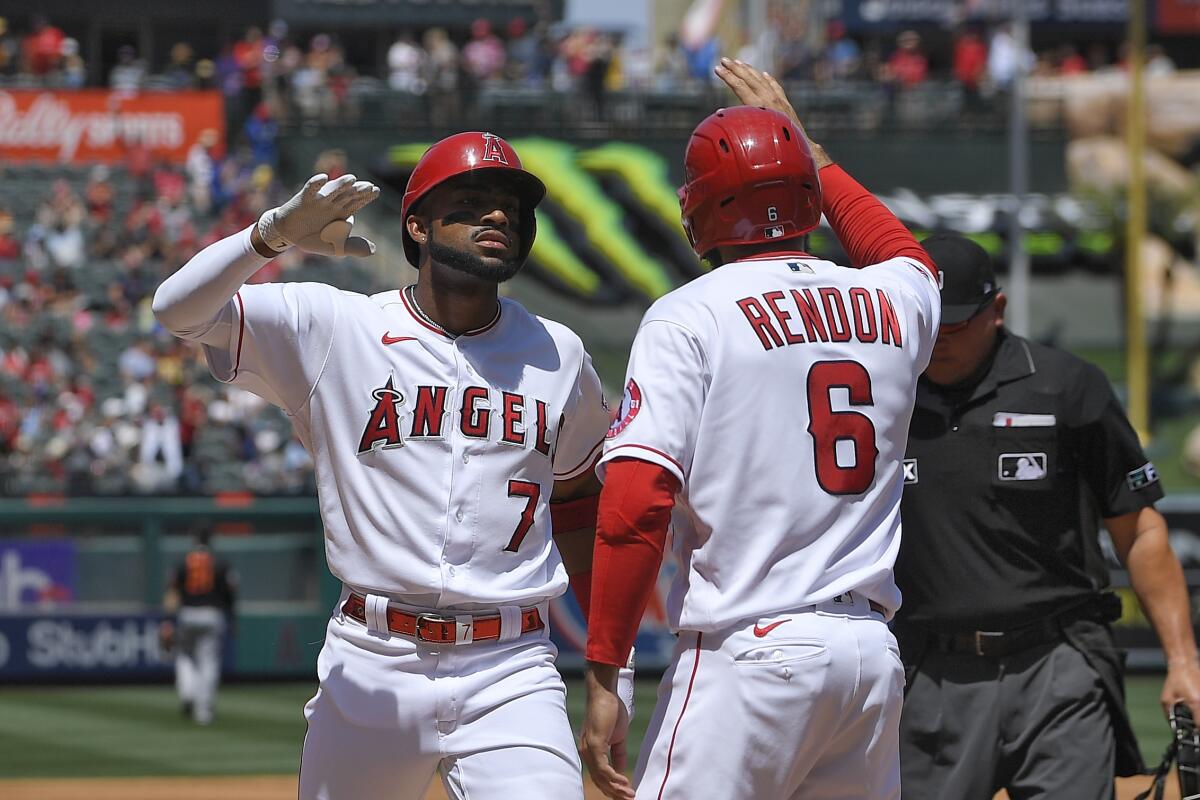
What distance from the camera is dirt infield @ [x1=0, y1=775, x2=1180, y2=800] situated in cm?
1001

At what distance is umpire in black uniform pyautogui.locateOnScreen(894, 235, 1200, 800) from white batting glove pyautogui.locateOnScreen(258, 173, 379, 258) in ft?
5.54

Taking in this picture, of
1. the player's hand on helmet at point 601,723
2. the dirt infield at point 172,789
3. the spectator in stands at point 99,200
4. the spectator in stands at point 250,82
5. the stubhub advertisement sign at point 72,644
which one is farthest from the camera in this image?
the spectator in stands at point 250,82

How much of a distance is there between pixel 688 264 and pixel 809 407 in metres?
24.3

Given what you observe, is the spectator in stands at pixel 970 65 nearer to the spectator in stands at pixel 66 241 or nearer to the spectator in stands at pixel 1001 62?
the spectator in stands at pixel 1001 62

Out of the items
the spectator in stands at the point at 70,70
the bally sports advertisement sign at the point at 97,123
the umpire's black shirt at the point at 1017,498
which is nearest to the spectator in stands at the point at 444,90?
the bally sports advertisement sign at the point at 97,123

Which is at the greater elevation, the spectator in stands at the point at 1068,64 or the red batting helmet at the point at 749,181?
the red batting helmet at the point at 749,181

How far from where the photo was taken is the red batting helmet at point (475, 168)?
426 centimetres

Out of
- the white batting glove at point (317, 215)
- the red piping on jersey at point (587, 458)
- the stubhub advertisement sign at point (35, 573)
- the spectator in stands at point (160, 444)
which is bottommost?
the stubhub advertisement sign at point (35, 573)

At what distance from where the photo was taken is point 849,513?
11.9ft

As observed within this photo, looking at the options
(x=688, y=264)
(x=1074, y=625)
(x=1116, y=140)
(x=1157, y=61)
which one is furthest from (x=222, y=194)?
(x=1074, y=625)

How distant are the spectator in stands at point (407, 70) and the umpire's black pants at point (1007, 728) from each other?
23795 millimetres

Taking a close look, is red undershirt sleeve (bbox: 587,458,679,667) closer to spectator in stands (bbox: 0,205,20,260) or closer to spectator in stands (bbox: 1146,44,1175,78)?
spectator in stands (bbox: 0,205,20,260)

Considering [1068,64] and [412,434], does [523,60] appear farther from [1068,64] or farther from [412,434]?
[412,434]

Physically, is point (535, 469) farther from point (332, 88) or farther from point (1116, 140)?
point (1116, 140)
